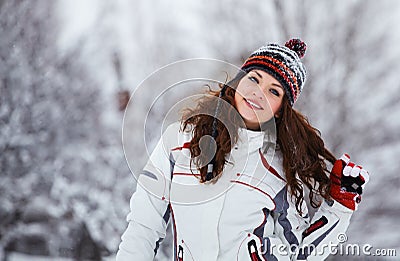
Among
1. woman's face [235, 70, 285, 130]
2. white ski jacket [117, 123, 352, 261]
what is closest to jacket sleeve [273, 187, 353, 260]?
white ski jacket [117, 123, 352, 261]

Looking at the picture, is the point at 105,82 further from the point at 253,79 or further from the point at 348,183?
the point at 348,183

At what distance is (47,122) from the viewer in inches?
77.7

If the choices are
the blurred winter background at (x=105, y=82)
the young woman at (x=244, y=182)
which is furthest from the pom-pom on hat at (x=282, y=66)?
the blurred winter background at (x=105, y=82)

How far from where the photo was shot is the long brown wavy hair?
3.24 feet

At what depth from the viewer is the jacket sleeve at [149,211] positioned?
961 mm

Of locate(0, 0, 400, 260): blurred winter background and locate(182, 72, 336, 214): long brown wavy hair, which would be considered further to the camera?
locate(0, 0, 400, 260): blurred winter background

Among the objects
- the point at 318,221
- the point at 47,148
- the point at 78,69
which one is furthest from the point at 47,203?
the point at 318,221

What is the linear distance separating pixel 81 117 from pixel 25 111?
0.81 ft

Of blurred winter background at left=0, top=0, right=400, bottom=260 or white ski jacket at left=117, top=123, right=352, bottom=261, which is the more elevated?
blurred winter background at left=0, top=0, right=400, bottom=260

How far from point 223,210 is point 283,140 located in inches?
8.3

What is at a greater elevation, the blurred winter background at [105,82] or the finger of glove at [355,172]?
the blurred winter background at [105,82]

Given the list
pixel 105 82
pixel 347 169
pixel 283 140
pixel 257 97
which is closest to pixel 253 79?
pixel 257 97

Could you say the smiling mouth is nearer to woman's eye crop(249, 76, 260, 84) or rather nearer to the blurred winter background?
woman's eye crop(249, 76, 260, 84)

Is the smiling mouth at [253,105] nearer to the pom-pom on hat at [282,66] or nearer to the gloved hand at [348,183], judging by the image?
the pom-pom on hat at [282,66]
